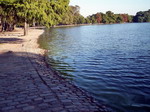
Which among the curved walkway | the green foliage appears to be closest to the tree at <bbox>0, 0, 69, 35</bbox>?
the green foliage

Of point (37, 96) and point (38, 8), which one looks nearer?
point (37, 96)

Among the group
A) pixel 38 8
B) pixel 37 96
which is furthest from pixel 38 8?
pixel 37 96

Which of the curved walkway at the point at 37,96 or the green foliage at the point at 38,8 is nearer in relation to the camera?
the curved walkway at the point at 37,96

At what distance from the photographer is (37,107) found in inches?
241

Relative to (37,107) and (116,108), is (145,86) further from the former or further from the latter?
(37,107)

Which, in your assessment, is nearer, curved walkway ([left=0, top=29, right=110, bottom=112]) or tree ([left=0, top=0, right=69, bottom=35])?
curved walkway ([left=0, top=29, right=110, bottom=112])

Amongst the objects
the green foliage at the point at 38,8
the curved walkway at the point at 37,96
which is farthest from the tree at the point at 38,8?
the curved walkway at the point at 37,96

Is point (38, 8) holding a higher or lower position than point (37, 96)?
higher

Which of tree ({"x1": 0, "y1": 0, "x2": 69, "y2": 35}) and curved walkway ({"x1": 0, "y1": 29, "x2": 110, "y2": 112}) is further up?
tree ({"x1": 0, "y1": 0, "x2": 69, "y2": 35})

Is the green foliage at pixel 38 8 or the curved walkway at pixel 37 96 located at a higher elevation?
the green foliage at pixel 38 8

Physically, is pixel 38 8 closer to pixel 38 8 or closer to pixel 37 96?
pixel 38 8

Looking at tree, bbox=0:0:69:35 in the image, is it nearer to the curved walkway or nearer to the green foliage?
the green foliage

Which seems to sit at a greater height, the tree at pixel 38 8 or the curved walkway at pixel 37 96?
the tree at pixel 38 8

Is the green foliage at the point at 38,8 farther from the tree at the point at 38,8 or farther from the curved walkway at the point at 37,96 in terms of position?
the curved walkway at the point at 37,96
